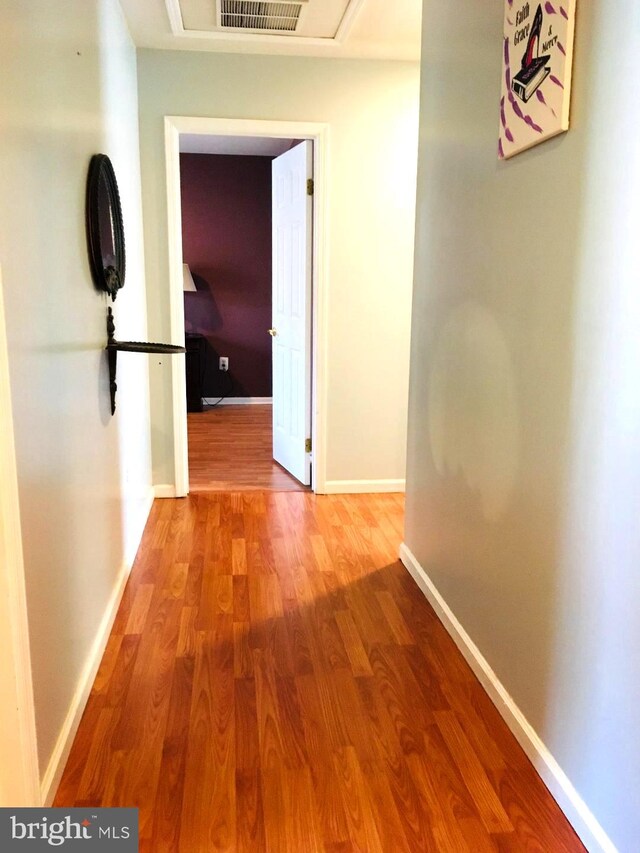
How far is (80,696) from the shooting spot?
1.95 meters

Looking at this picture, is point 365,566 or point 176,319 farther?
point 176,319

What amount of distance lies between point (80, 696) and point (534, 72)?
2071 mm

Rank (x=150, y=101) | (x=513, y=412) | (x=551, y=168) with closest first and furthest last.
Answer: (x=551, y=168)
(x=513, y=412)
(x=150, y=101)

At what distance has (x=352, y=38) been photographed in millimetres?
3336

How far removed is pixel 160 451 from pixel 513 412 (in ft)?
8.21

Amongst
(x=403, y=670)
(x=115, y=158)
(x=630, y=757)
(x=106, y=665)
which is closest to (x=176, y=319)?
(x=115, y=158)

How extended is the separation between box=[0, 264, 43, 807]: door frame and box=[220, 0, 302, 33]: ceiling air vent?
7.82 ft

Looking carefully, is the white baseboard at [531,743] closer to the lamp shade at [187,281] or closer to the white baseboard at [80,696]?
the white baseboard at [80,696]

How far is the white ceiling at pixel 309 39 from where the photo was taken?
2.98 m

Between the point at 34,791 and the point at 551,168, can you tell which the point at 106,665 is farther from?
the point at 551,168

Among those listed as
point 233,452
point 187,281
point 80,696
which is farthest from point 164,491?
point 187,281
